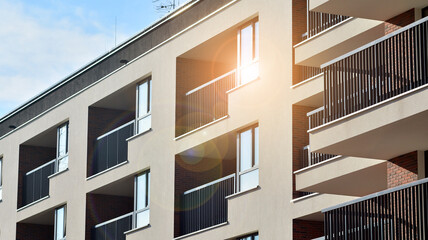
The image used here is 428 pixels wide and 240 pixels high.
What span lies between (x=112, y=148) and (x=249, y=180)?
9041 millimetres

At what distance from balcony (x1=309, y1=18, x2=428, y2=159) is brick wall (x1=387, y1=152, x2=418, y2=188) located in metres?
Answer: 0.19

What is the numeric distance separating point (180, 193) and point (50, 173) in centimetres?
1086

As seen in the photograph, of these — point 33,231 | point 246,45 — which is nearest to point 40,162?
point 33,231

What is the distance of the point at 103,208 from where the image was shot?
129 feet

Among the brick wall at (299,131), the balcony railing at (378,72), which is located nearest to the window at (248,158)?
the brick wall at (299,131)

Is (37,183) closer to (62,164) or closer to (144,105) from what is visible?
(62,164)

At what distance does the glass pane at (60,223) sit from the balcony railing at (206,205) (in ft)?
29.1

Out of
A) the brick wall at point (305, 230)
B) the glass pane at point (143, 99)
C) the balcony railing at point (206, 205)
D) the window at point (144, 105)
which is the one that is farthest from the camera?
the glass pane at point (143, 99)

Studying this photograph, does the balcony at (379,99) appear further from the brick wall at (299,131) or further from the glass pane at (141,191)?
the glass pane at (141,191)

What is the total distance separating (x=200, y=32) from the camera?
111 ft

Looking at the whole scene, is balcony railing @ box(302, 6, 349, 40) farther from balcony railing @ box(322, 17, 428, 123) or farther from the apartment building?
balcony railing @ box(322, 17, 428, 123)

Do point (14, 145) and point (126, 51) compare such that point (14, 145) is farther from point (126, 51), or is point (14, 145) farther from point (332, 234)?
point (332, 234)

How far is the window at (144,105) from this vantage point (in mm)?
36562

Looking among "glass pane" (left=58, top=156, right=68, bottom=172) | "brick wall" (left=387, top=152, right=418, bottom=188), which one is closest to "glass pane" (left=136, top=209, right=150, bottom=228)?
"glass pane" (left=58, top=156, right=68, bottom=172)
